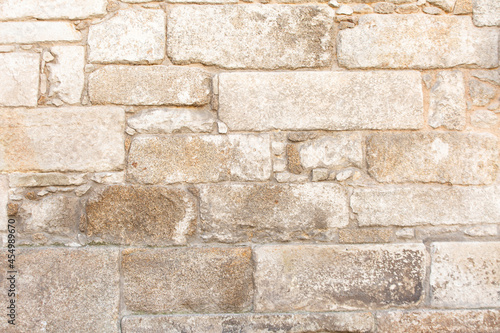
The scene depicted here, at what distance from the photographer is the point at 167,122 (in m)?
2.24

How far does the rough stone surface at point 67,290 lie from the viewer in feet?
7.06

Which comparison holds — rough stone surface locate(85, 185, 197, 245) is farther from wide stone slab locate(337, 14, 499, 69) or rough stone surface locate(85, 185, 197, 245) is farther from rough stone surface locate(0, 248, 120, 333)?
wide stone slab locate(337, 14, 499, 69)

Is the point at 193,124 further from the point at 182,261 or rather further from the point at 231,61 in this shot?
the point at 182,261

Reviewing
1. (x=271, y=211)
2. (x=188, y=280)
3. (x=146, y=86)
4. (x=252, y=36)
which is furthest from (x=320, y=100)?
(x=188, y=280)

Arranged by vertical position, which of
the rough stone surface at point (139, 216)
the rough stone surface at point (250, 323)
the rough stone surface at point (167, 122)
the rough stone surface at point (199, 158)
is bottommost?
the rough stone surface at point (250, 323)

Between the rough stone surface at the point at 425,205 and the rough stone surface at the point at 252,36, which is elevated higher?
the rough stone surface at the point at 252,36

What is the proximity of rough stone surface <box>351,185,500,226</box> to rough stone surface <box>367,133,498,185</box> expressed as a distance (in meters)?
0.06

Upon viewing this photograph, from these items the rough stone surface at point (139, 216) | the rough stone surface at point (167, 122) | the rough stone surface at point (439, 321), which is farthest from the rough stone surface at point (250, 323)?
the rough stone surface at point (167, 122)

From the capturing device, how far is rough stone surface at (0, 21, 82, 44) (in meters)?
2.24

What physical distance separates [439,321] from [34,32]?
293 centimetres

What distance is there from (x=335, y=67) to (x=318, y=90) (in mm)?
192

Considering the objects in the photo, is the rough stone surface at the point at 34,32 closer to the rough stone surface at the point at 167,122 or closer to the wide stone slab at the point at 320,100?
the rough stone surface at the point at 167,122

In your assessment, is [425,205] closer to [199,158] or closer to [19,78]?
[199,158]

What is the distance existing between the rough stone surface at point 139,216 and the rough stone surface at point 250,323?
44 centimetres
